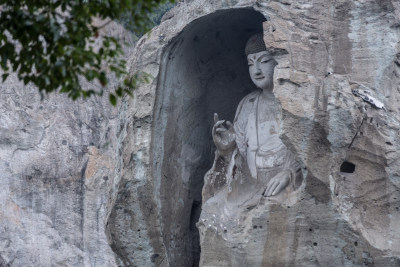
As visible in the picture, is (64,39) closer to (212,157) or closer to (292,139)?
(292,139)

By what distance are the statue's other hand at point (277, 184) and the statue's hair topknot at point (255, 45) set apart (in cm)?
118

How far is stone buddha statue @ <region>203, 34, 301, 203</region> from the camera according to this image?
10.1m

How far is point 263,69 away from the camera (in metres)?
10.2

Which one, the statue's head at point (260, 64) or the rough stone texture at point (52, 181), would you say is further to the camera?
the rough stone texture at point (52, 181)

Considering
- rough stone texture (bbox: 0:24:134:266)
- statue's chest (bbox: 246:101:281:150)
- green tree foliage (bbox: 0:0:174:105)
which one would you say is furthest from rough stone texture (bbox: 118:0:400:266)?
green tree foliage (bbox: 0:0:174:105)

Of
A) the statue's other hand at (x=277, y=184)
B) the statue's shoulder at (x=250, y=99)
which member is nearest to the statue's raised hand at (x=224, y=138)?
the statue's shoulder at (x=250, y=99)

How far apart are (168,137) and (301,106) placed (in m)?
1.55

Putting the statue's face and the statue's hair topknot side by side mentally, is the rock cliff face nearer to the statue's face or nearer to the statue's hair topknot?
the statue's hair topknot

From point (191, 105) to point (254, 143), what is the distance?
85 centimetres

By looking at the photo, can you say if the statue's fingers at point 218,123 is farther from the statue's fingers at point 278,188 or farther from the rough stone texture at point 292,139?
the statue's fingers at point 278,188

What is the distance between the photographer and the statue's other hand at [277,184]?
969 cm

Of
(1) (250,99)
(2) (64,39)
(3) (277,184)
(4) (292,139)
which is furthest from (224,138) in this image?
(2) (64,39)

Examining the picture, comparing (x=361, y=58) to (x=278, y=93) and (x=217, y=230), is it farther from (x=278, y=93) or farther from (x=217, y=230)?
(x=217, y=230)

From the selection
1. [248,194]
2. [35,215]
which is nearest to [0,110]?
[35,215]
